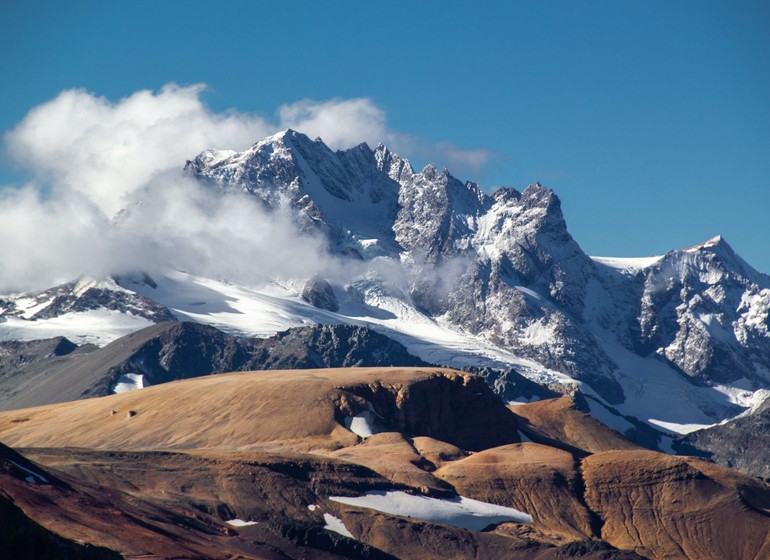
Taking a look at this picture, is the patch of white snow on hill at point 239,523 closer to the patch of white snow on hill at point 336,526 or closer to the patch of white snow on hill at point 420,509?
the patch of white snow on hill at point 336,526

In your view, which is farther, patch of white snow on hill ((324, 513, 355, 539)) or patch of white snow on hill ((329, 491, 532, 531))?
patch of white snow on hill ((329, 491, 532, 531))

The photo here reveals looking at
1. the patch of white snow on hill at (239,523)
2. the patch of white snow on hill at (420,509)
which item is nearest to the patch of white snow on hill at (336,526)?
the patch of white snow on hill at (420,509)

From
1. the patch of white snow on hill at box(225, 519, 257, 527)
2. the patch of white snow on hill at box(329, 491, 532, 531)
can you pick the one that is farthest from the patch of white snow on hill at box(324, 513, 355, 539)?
the patch of white snow on hill at box(225, 519, 257, 527)

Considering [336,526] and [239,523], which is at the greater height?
[336,526]

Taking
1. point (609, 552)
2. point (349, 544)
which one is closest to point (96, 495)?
point (349, 544)

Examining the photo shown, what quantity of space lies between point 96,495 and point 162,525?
9.83m

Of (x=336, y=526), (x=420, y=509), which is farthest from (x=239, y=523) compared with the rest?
(x=420, y=509)

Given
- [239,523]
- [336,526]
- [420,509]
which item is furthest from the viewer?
[420,509]

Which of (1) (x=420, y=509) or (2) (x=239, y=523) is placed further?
(1) (x=420, y=509)

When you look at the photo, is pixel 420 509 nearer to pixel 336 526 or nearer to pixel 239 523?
pixel 336 526

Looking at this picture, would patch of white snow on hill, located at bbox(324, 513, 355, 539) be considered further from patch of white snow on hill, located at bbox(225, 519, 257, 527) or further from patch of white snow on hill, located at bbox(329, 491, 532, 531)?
patch of white snow on hill, located at bbox(225, 519, 257, 527)

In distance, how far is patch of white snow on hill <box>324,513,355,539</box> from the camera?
184 m

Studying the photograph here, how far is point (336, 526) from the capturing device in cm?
18650

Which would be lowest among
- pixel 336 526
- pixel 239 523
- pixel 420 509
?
pixel 239 523
